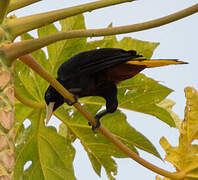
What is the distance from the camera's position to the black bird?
6.58 ft

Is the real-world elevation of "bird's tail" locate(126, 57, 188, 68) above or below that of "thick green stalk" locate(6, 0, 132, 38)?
below

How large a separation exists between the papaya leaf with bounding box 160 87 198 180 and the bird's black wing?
15.2 inches

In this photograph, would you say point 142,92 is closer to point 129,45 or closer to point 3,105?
point 129,45

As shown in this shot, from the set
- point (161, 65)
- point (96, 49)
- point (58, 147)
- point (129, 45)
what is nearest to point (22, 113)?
point (58, 147)

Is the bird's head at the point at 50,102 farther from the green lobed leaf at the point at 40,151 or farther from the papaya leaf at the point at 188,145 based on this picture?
the papaya leaf at the point at 188,145

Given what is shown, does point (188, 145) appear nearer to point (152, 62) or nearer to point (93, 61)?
point (152, 62)

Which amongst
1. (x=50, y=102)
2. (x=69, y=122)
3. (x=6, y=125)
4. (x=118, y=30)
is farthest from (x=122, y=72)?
(x=6, y=125)

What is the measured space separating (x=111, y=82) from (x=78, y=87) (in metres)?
0.22

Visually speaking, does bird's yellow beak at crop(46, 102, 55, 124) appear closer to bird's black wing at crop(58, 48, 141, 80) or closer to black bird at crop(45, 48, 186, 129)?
black bird at crop(45, 48, 186, 129)

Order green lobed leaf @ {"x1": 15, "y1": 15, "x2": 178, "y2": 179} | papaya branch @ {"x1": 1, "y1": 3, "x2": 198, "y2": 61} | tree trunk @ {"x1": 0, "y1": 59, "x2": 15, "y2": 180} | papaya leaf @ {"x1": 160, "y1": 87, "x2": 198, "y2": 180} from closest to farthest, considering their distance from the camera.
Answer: tree trunk @ {"x1": 0, "y1": 59, "x2": 15, "y2": 180}
papaya branch @ {"x1": 1, "y1": 3, "x2": 198, "y2": 61}
papaya leaf @ {"x1": 160, "y1": 87, "x2": 198, "y2": 180}
green lobed leaf @ {"x1": 15, "y1": 15, "x2": 178, "y2": 179}

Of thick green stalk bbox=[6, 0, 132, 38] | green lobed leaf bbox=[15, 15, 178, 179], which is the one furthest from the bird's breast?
thick green stalk bbox=[6, 0, 132, 38]

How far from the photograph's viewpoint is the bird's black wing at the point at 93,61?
6.54 ft

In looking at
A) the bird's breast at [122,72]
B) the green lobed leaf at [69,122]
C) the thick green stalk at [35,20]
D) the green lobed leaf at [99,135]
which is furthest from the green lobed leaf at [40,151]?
the thick green stalk at [35,20]

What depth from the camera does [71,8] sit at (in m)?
1.26
